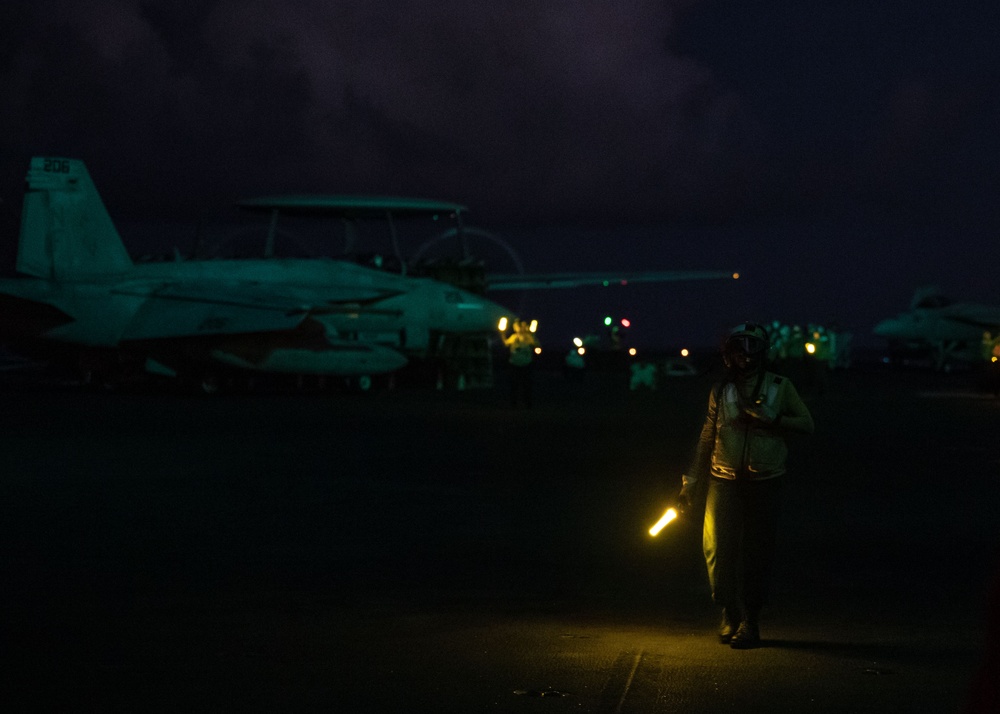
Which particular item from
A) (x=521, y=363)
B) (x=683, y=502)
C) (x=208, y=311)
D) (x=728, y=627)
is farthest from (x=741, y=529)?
(x=208, y=311)

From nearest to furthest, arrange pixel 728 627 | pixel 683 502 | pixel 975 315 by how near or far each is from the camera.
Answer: pixel 728 627
pixel 683 502
pixel 975 315

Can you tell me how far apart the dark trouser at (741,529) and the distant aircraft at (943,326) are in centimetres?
5374

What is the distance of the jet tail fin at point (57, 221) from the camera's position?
117 ft

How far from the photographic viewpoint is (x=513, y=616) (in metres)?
8.14

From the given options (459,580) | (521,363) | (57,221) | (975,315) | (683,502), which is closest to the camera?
(683,502)

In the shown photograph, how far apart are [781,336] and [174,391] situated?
20.2 metres

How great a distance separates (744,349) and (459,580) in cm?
268

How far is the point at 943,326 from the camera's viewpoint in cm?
6312

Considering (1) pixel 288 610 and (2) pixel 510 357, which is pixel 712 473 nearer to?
(1) pixel 288 610

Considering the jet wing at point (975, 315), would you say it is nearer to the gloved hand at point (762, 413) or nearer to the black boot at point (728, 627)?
the gloved hand at point (762, 413)

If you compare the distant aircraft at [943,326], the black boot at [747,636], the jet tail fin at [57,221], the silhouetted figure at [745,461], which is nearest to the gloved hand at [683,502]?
the silhouetted figure at [745,461]

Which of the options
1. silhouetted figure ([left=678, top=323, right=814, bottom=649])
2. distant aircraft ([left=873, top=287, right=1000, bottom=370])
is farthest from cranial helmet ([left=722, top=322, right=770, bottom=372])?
distant aircraft ([left=873, top=287, right=1000, bottom=370])

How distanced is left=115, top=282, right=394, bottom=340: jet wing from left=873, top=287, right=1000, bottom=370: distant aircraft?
33063 mm

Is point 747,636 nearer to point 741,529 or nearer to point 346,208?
point 741,529
